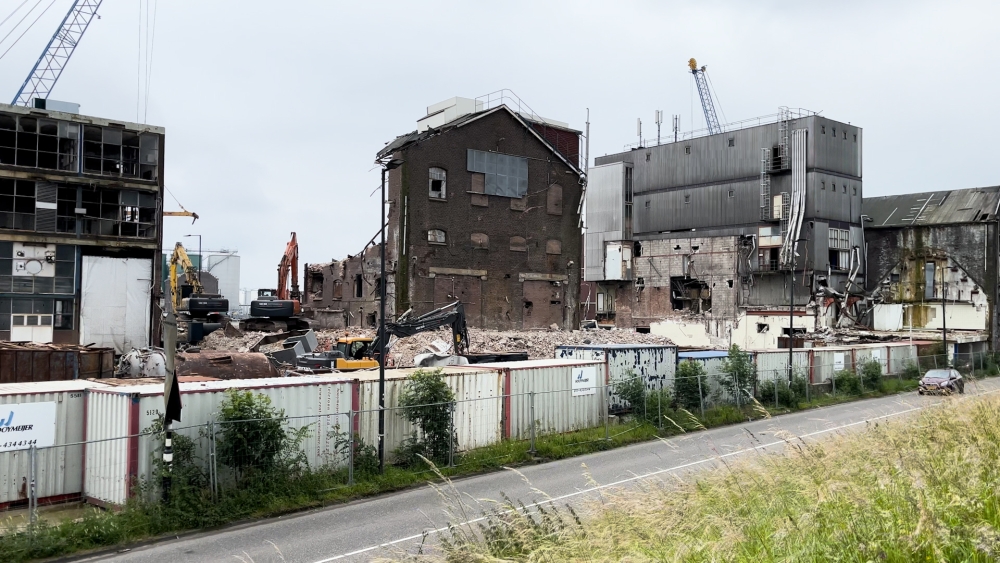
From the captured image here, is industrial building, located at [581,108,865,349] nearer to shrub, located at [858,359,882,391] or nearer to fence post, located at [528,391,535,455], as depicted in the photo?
shrub, located at [858,359,882,391]

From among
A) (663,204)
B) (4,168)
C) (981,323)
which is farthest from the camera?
Result: (663,204)

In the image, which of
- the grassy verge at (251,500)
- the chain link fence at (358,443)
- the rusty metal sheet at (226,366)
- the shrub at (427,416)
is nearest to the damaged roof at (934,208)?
the chain link fence at (358,443)

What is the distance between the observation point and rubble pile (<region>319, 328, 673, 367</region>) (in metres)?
42.3

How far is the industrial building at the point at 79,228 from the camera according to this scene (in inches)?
1501

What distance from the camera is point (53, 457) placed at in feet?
55.0

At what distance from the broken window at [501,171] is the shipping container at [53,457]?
125 ft

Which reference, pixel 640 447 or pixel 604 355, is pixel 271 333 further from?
pixel 640 447

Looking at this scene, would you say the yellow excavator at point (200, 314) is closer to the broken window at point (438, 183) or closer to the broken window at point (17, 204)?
the broken window at point (17, 204)

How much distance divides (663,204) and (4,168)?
181 ft

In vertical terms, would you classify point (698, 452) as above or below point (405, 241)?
below

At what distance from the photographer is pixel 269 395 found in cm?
1855

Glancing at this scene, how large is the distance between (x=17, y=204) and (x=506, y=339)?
2761 cm

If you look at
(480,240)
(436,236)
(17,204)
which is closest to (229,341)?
(436,236)

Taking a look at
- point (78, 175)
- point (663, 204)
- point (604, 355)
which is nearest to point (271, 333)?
point (78, 175)
